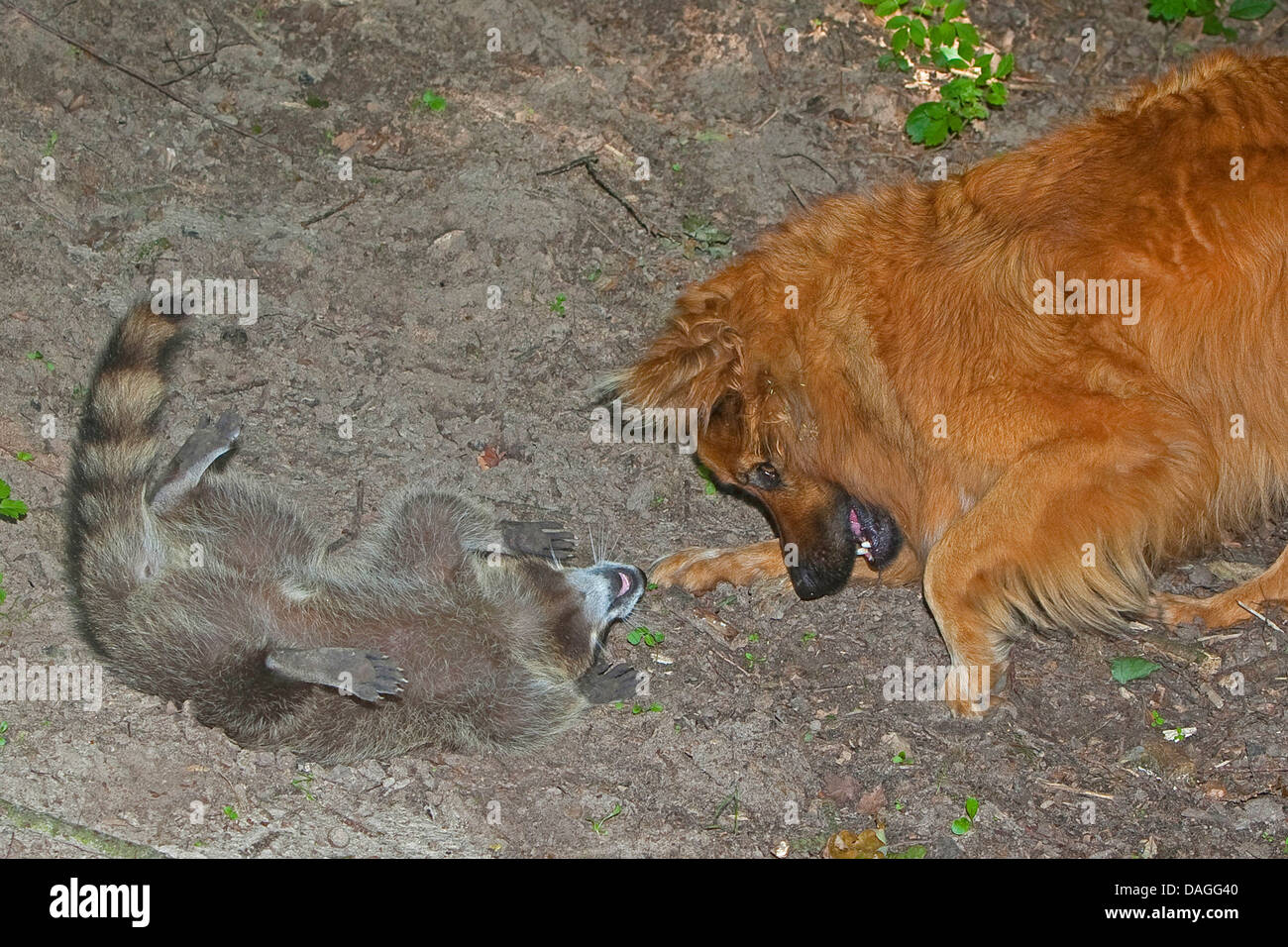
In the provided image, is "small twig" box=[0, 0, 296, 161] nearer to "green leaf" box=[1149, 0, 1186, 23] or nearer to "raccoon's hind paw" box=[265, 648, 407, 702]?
"raccoon's hind paw" box=[265, 648, 407, 702]

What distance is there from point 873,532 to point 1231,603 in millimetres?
1523

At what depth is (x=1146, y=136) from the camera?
4.58 m

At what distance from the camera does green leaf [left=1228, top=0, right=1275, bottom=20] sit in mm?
6883

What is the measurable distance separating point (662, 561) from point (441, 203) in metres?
2.21

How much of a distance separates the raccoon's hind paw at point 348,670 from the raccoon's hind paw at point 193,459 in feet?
3.17

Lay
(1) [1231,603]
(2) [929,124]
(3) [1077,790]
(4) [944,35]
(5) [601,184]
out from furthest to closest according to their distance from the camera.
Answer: (4) [944,35] → (2) [929,124] → (5) [601,184] → (1) [1231,603] → (3) [1077,790]

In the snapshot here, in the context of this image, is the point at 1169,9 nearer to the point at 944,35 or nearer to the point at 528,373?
the point at 944,35

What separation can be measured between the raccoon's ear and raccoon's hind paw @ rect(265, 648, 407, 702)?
1519 millimetres

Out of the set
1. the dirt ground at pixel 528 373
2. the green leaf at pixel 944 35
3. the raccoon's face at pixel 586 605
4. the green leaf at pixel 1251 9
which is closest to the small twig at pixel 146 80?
the dirt ground at pixel 528 373

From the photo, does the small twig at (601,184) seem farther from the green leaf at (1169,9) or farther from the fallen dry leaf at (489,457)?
the green leaf at (1169,9)

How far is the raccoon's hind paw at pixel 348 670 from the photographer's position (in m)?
4.43

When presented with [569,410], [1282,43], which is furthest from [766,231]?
[1282,43]

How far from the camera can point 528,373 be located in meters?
5.68

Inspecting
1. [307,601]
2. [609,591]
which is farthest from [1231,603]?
[307,601]
